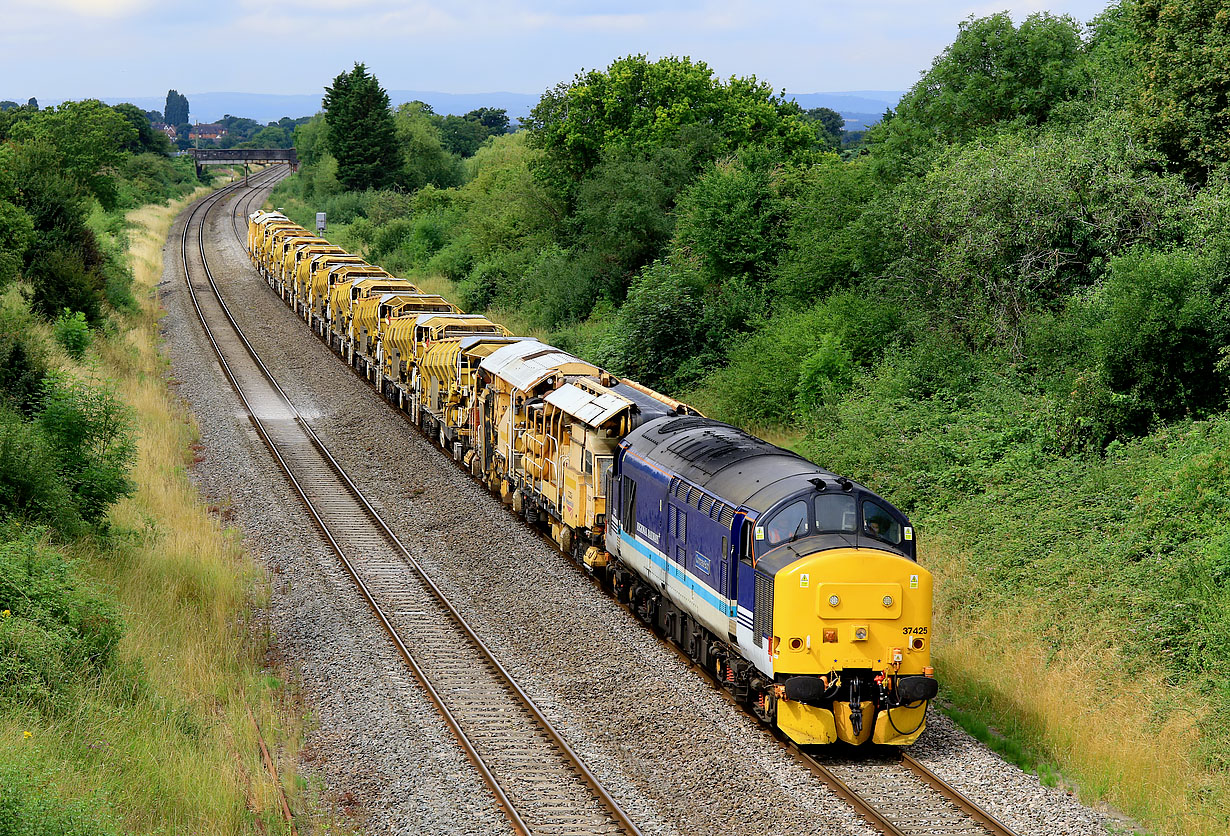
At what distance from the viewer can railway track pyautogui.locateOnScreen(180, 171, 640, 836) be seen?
1304 centimetres

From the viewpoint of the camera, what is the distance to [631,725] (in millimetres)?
15258

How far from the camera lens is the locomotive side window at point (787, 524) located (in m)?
14.2

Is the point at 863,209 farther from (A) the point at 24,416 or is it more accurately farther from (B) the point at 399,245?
(B) the point at 399,245

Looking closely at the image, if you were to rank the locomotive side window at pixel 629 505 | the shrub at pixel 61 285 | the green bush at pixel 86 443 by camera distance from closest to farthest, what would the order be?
the locomotive side window at pixel 629 505 → the green bush at pixel 86 443 → the shrub at pixel 61 285

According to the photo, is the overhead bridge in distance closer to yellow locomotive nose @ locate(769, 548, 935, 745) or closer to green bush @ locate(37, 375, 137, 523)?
green bush @ locate(37, 375, 137, 523)

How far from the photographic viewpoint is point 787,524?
14242 millimetres

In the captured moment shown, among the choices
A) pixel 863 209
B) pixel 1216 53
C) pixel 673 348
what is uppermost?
pixel 1216 53

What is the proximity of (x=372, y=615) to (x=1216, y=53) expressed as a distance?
19.9 metres

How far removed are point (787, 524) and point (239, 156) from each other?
5395 inches

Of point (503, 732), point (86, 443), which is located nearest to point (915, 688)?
point (503, 732)

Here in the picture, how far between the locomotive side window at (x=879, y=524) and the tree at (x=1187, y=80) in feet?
46.8

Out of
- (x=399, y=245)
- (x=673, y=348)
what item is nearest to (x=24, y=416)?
(x=673, y=348)

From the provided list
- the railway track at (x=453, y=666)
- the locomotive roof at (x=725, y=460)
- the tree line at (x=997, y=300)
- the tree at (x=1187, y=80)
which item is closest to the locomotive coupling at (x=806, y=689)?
the locomotive roof at (x=725, y=460)

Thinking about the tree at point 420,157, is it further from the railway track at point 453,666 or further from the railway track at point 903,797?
the railway track at point 903,797
